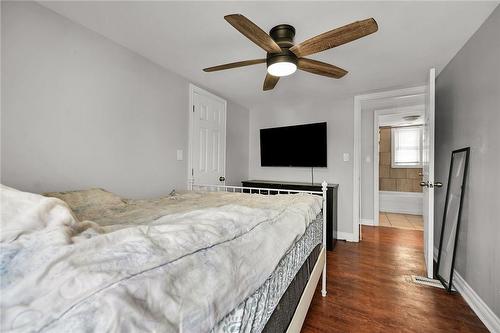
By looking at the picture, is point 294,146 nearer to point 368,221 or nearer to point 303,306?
point 368,221

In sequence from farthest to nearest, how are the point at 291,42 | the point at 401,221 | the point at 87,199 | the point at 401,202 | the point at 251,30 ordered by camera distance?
the point at 401,202, the point at 401,221, the point at 291,42, the point at 87,199, the point at 251,30

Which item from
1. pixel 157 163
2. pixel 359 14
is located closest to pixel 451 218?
pixel 359 14

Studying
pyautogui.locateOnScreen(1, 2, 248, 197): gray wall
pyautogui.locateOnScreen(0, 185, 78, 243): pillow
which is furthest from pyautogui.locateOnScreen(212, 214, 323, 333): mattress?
pyautogui.locateOnScreen(1, 2, 248, 197): gray wall

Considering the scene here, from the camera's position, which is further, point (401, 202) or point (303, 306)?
point (401, 202)

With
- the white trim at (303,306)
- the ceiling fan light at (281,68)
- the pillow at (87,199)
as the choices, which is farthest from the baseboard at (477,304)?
the pillow at (87,199)

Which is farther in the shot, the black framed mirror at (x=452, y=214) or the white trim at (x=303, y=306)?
the black framed mirror at (x=452, y=214)

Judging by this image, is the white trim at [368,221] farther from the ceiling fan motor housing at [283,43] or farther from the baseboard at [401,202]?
the ceiling fan motor housing at [283,43]

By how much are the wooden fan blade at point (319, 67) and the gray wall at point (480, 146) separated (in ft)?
3.28

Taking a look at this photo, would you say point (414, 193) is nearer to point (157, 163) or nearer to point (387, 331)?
point (387, 331)

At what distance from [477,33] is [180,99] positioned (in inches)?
108

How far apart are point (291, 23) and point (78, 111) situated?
67.7 inches

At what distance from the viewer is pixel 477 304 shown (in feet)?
5.60

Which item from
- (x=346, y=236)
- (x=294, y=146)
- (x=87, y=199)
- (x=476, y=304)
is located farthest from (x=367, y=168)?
(x=87, y=199)

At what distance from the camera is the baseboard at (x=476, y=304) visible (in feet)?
4.95
